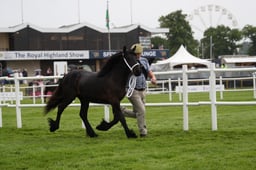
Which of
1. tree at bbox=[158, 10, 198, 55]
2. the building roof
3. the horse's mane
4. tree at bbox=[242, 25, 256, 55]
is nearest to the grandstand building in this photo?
the building roof

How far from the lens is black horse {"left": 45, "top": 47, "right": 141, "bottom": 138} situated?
9250 mm

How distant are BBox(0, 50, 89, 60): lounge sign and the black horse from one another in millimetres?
46729

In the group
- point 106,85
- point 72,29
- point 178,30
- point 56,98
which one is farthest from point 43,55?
point 106,85

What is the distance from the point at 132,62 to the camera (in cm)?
910

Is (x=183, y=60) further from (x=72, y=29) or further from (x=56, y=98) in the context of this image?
(x=56, y=98)

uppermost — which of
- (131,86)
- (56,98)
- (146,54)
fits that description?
(146,54)

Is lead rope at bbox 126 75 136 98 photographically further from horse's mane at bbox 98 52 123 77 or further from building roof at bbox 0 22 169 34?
building roof at bbox 0 22 169 34

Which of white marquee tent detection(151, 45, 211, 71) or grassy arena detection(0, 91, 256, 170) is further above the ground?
white marquee tent detection(151, 45, 211, 71)

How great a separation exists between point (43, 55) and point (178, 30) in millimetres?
38003

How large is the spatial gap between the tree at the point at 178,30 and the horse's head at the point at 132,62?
81.5 metres

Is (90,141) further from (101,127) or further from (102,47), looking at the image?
(102,47)

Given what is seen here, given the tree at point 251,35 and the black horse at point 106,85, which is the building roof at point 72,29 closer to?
the tree at point 251,35

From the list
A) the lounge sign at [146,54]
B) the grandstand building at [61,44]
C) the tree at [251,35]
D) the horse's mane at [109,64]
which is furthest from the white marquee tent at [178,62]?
the tree at [251,35]

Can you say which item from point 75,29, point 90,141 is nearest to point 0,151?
point 90,141
